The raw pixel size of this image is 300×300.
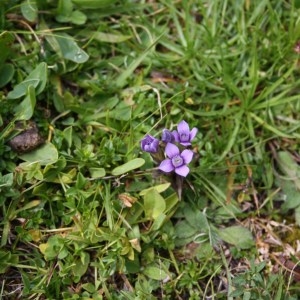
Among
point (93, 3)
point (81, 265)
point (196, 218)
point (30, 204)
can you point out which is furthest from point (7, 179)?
point (93, 3)

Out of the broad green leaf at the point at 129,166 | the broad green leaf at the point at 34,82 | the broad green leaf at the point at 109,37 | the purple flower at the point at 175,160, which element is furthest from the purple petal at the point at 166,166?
the broad green leaf at the point at 109,37

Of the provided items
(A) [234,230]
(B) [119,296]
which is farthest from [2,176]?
(A) [234,230]

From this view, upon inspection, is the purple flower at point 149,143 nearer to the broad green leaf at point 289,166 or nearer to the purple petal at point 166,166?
the purple petal at point 166,166

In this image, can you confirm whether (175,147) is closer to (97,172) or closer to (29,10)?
(97,172)

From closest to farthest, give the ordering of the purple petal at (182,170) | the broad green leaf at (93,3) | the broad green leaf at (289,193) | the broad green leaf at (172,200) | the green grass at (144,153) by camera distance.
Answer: the purple petal at (182,170) → the green grass at (144,153) → the broad green leaf at (172,200) → the broad green leaf at (289,193) → the broad green leaf at (93,3)

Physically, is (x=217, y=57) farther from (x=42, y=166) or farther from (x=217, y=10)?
(x=42, y=166)

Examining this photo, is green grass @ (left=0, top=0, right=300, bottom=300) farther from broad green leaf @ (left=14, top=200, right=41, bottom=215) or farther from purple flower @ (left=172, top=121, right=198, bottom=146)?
purple flower @ (left=172, top=121, right=198, bottom=146)
